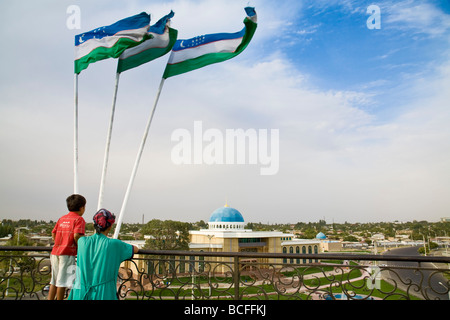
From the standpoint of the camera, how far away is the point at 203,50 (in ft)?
18.6

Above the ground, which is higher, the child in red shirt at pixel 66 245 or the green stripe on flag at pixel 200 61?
the green stripe on flag at pixel 200 61

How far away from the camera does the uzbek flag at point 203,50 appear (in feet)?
18.2

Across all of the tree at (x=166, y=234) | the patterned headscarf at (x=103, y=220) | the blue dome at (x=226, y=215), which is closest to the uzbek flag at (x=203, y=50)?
the patterned headscarf at (x=103, y=220)

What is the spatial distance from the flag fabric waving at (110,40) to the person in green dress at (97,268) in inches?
145

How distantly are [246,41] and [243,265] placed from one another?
13.0 feet

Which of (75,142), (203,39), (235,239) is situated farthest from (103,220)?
(235,239)

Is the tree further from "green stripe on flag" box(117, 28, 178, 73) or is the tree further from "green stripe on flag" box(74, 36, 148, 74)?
"green stripe on flag" box(74, 36, 148, 74)

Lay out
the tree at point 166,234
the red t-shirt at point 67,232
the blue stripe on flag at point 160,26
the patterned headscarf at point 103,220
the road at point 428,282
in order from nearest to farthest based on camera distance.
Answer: the patterned headscarf at point 103,220 → the red t-shirt at point 67,232 → the road at point 428,282 → the blue stripe on flag at point 160,26 → the tree at point 166,234

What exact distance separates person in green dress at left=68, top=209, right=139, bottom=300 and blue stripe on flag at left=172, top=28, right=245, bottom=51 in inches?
168

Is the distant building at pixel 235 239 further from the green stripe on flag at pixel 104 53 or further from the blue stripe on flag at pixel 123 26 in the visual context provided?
the blue stripe on flag at pixel 123 26
